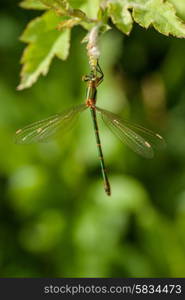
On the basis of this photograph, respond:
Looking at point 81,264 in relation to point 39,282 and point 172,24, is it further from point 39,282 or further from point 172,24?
point 172,24

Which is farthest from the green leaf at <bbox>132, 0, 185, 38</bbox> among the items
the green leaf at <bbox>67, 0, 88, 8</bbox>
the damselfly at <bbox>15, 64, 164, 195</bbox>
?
the damselfly at <bbox>15, 64, 164, 195</bbox>

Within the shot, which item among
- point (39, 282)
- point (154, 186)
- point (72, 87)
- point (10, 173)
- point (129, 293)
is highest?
point (72, 87)

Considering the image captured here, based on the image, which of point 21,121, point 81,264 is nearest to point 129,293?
point 81,264

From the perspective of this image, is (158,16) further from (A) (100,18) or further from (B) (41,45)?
(B) (41,45)

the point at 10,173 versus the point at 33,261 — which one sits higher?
the point at 10,173

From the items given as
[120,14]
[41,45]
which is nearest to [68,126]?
[41,45]

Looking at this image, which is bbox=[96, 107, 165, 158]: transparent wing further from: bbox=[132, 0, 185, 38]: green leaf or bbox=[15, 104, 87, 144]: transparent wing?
bbox=[132, 0, 185, 38]: green leaf

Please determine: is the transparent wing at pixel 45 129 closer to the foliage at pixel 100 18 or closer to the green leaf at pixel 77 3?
the foliage at pixel 100 18
